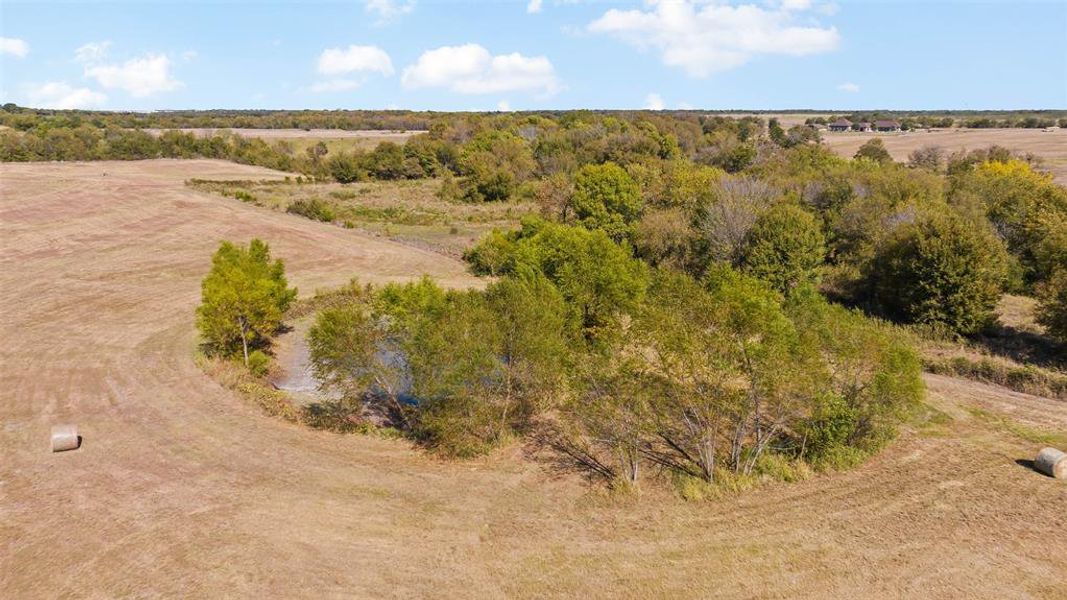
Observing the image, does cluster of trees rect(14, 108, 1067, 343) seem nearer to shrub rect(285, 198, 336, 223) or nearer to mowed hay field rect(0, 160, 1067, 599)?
shrub rect(285, 198, 336, 223)

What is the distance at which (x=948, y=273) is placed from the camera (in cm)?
3412

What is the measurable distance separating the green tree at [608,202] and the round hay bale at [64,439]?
41.9m

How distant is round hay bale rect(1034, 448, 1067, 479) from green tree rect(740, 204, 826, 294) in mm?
20569

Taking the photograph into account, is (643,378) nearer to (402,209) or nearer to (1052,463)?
(1052,463)

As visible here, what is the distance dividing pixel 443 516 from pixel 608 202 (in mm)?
43213

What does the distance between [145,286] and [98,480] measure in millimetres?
31115

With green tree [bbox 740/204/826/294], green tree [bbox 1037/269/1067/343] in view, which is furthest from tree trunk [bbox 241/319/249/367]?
green tree [bbox 1037/269/1067/343]

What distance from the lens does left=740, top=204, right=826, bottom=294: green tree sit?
132ft

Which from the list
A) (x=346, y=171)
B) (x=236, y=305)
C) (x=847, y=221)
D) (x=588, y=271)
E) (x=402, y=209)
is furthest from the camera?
(x=346, y=171)

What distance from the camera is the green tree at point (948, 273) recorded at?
33844 mm

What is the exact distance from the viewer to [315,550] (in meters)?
16.8

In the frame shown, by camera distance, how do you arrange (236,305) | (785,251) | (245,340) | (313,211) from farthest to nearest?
(313,211)
(785,251)
(245,340)
(236,305)

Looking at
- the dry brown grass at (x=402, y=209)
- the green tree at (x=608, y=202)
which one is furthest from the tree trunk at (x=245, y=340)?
the green tree at (x=608, y=202)

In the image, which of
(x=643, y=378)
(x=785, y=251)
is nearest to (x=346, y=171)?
(x=785, y=251)
